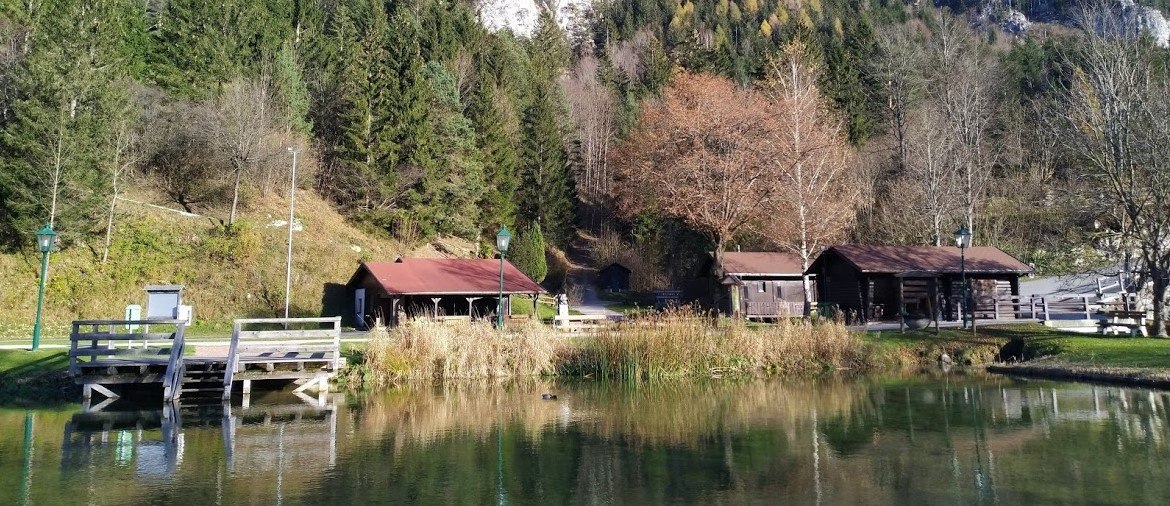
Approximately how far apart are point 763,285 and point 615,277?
15.1 meters

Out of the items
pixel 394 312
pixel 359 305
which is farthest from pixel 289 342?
pixel 359 305

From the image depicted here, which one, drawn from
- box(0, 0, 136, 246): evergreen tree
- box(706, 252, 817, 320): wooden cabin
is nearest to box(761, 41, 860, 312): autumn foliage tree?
box(706, 252, 817, 320): wooden cabin

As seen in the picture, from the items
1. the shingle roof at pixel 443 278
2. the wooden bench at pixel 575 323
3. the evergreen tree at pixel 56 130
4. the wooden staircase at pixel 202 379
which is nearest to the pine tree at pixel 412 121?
the shingle roof at pixel 443 278

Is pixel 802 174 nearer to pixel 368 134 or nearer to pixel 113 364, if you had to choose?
pixel 368 134

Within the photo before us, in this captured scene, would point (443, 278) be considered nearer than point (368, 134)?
Yes

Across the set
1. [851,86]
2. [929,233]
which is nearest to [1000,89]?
[851,86]

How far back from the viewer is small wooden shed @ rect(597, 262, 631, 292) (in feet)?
167

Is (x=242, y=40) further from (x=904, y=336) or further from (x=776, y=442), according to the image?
(x=776, y=442)

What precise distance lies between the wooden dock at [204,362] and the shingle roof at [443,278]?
36.3 feet

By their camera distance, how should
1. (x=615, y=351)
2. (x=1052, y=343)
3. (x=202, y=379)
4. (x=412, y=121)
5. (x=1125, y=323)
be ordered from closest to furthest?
(x=202, y=379), (x=615, y=351), (x=1052, y=343), (x=1125, y=323), (x=412, y=121)

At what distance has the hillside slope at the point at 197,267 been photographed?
29.6 metres

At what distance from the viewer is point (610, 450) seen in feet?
35.8

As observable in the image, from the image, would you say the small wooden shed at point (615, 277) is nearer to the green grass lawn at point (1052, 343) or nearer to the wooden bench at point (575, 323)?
the wooden bench at point (575, 323)

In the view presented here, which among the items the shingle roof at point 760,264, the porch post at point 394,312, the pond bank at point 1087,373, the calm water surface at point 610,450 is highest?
the shingle roof at point 760,264
